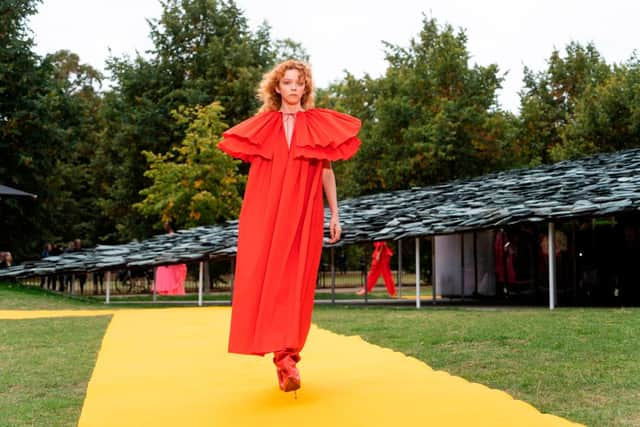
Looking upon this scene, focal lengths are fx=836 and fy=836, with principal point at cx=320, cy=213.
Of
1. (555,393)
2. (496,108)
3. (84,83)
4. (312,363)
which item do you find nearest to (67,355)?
(312,363)

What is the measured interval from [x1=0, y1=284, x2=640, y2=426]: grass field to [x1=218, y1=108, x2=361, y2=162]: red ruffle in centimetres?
189

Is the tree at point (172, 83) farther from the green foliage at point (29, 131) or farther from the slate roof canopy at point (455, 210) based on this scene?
the slate roof canopy at point (455, 210)

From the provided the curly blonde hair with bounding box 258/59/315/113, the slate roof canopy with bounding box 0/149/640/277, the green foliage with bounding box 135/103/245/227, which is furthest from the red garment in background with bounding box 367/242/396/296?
the curly blonde hair with bounding box 258/59/315/113

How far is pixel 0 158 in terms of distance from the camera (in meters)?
30.4

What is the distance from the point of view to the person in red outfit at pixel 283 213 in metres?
4.94

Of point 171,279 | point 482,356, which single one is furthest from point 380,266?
point 482,356

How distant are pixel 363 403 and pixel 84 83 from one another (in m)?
43.6

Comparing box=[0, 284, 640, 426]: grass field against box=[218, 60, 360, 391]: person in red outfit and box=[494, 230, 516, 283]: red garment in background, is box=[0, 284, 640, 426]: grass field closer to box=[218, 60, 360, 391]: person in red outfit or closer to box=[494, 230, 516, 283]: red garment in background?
box=[218, 60, 360, 391]: person in red outfit

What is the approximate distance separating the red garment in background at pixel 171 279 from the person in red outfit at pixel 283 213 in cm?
1793

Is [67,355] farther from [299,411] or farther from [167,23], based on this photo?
[167,23]

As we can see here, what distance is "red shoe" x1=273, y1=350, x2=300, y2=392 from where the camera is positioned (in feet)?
16.4

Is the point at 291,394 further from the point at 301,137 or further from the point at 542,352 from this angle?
the point at 542,352

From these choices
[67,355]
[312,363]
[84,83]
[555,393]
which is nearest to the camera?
[555,393]

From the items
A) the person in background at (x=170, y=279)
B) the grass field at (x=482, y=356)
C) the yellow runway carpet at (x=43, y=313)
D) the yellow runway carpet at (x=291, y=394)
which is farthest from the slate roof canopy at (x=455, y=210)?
the yellow runway carpet at (x=291, y=394)
